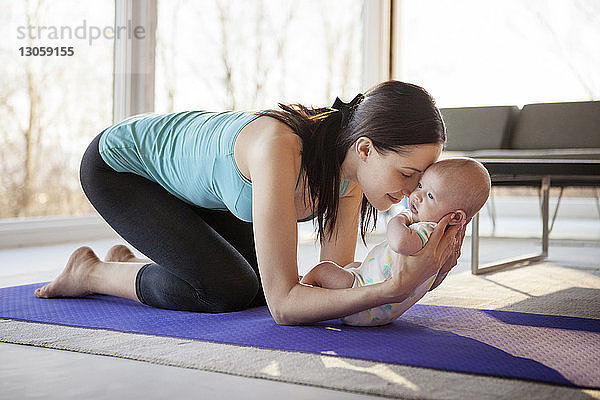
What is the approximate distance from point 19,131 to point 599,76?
4730 millimetres

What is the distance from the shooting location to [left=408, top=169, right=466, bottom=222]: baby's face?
1479mm

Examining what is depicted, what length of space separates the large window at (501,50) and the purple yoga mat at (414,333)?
15.7 feet

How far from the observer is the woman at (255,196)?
147 centimetres

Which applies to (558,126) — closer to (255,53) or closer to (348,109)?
(255,53)

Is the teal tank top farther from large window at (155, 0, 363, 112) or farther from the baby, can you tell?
large window at (155, 0, 363, 112)

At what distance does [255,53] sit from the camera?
514 centimetres

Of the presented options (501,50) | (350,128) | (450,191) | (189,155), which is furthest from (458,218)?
(501,50)

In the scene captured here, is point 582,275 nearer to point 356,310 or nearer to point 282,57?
point 356,310

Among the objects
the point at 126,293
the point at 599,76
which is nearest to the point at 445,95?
the point at 599,76

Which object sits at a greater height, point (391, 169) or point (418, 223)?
point (391, 169)

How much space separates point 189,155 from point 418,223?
0.60m

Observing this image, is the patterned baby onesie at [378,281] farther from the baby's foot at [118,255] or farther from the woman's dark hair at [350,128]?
the baby's foot at [118,255]

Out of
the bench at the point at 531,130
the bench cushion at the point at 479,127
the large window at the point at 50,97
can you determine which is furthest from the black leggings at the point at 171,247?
the bench cushion at the point at 479,127

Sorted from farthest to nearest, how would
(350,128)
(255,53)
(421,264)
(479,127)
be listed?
(255,53) → (479,127) → (350,128) → (421,264)
